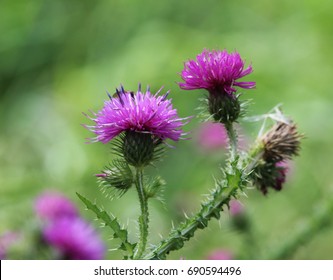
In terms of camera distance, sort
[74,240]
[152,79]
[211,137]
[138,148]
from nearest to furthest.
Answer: [138,148], [74,240], [211,137], [152,79]

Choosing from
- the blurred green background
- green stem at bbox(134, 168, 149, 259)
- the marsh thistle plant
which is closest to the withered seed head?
the marsh thistle plant

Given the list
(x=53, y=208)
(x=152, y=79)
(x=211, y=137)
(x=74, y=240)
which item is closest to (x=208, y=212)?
(x=74, y=240)

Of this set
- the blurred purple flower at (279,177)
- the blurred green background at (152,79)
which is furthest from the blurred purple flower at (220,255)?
the blurred purple flower at (279,177)

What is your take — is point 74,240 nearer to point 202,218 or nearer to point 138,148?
point 138,148

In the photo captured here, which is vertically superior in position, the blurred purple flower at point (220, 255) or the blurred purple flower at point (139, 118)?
the blurred purple flower at point (220, 255)

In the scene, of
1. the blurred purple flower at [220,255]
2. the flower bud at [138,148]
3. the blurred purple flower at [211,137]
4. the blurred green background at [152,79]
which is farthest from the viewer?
the blurred green background at [152,79]

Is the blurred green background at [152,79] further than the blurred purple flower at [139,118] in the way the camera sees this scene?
Answer: Yes

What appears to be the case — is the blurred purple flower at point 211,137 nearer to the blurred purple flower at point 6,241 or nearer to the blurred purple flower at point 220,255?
the blurred purple flower at point 220,255
